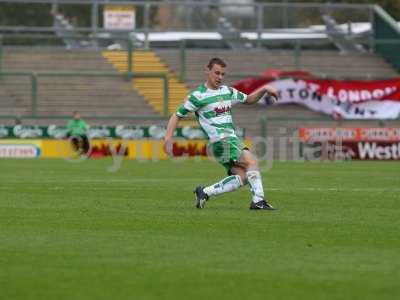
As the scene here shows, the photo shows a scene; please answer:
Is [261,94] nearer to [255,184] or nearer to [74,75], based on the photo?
[255,184]

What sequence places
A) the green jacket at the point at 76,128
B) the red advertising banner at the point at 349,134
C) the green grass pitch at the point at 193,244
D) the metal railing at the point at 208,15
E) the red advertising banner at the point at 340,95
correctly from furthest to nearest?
the metal railing at the point at 208,15 → the red advertising banner at the point at 340,95 → the red advertising banner at the point at 349,134 → the green jacket at the point at 76,128 → the green grass pitch at the point at 193,244

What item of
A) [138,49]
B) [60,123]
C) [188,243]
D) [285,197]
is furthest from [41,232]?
[138,49]

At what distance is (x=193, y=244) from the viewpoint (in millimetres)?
12266

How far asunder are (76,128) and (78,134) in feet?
0.76

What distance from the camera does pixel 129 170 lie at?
100 feet

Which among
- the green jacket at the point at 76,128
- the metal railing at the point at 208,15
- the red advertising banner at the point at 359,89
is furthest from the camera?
the red advertising banner at the point at 359,89

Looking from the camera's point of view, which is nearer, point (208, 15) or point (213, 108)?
point (213, 108)

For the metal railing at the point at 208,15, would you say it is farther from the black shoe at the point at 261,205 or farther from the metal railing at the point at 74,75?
the black shoe at the point at 261,205

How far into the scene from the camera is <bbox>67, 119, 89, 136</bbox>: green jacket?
132 ft

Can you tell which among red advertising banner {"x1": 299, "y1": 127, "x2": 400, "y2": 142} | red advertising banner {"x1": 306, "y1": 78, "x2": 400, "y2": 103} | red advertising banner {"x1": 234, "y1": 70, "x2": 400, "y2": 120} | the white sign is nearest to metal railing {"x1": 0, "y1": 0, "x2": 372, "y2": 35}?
the white sign

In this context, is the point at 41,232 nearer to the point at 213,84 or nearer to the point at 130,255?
the point at 130,255

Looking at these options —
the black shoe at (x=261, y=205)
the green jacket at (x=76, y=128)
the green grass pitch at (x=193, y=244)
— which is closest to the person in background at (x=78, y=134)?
the green jacket at (x=76, y=128)

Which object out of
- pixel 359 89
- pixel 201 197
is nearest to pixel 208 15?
pixel 359 89

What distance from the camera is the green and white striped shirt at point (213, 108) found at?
16.9 metres
